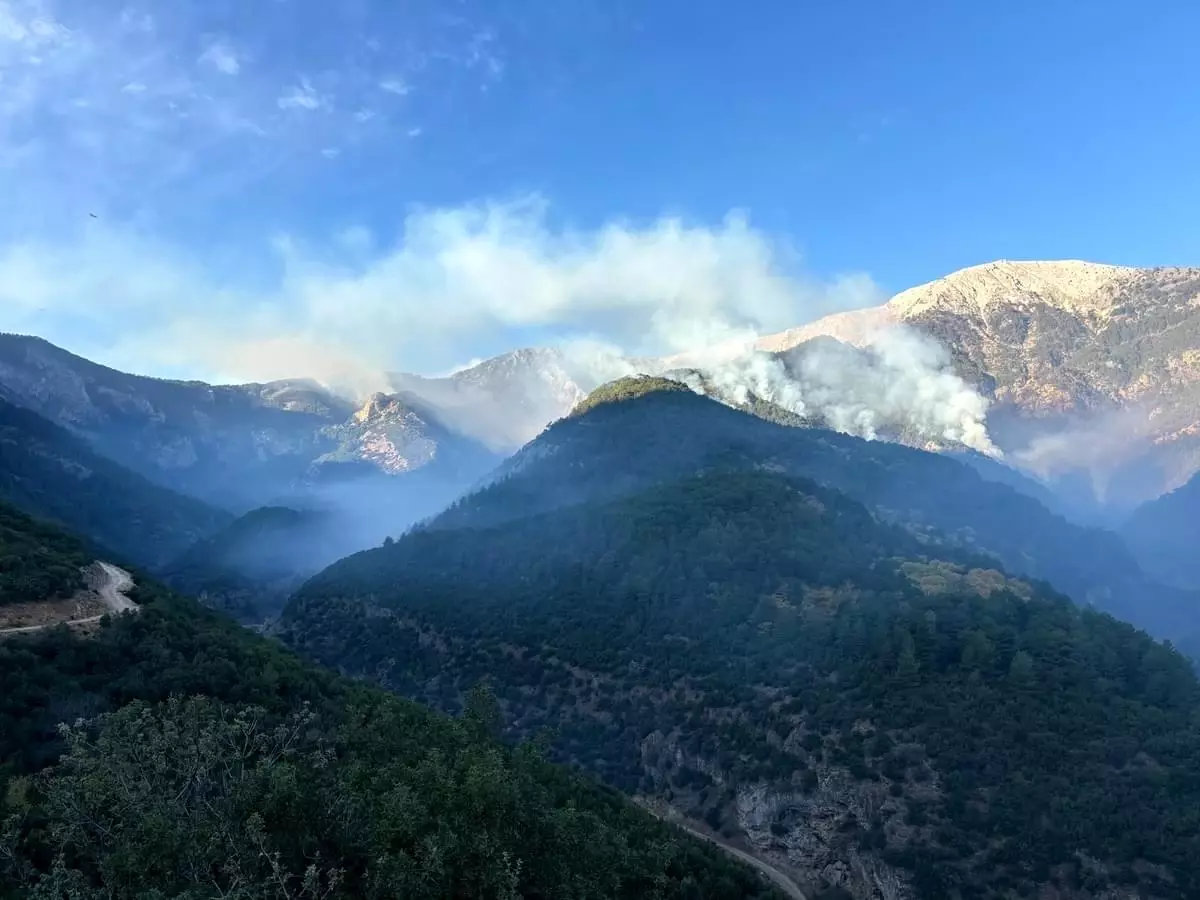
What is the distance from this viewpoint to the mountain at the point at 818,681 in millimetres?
59594

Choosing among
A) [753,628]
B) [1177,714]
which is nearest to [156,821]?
[1177,714]

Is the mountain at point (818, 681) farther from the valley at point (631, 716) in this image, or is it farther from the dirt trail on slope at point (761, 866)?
the dirt trail on slope at point (761, 866)

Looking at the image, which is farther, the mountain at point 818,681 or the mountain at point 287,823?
the mountain at point 818,681

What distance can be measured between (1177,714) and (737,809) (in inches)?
1523

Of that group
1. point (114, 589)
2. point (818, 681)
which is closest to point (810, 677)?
point (818, 681)

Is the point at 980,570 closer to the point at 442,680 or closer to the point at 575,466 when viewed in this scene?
the point at 442,680

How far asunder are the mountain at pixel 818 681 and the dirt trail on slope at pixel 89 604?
33.2m

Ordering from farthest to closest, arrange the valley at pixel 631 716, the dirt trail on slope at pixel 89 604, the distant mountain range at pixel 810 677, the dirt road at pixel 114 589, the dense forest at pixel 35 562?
the distant mountain range at pixel 810 677
the dirt road at pixel 114 589
the dense forest at pixel 35 562
the dirt trail on slope at pixel 89 604
the valley at pixel 631 716

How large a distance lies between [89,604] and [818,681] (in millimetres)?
65333

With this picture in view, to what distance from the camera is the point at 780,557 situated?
11131 cm

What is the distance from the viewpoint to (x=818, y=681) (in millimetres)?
82062

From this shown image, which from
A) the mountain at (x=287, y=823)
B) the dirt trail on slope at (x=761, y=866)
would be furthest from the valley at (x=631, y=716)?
the dirt trail on slope at (x=761, y=866)

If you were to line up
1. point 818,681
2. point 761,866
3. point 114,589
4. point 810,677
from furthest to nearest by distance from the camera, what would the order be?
point 810,677 < point 818,681 < point 761,866 < point 114,589

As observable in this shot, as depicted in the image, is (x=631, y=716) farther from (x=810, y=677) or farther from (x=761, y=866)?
(x=761, y=866)
